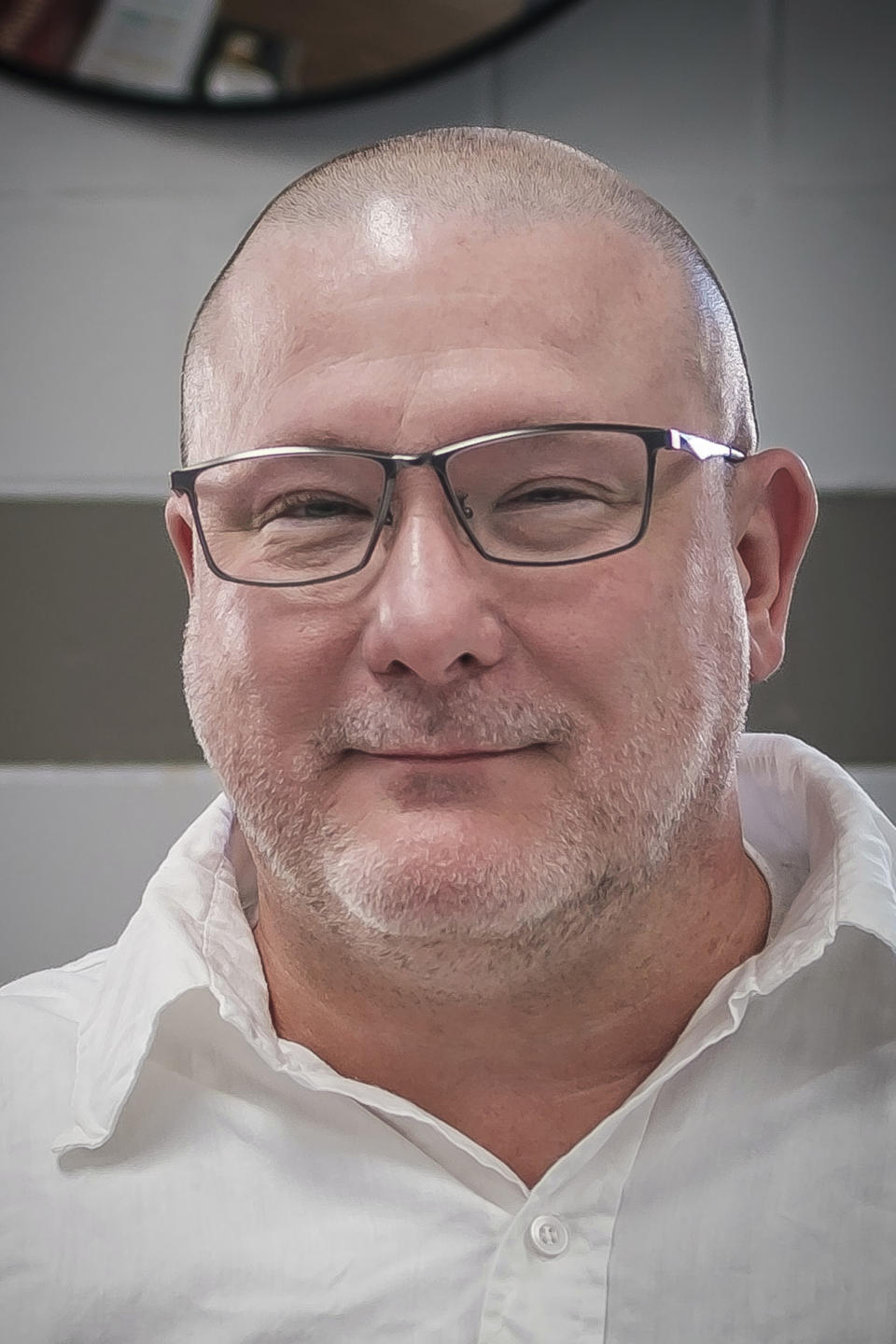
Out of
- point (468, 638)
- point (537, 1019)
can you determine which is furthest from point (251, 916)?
point (468, 638)

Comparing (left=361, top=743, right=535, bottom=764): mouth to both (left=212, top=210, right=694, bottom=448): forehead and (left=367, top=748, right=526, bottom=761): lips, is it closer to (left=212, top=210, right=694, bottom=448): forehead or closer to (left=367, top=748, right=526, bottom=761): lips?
(left=367, top=748, right=526, bottom=761): lips

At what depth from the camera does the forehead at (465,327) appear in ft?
2.79

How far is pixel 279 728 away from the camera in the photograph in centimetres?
87

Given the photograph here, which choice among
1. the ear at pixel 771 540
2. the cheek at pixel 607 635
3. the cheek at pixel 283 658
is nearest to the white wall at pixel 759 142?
the ear at pixel 771 540

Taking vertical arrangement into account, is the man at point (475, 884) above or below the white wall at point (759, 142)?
A: below

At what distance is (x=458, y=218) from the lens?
2.92 feet

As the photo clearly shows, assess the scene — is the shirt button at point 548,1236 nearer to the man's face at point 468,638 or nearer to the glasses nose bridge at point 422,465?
the man's face at point 468,638

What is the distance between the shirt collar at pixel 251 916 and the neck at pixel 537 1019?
0.12 feet

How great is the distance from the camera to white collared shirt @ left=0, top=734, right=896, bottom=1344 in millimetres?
803

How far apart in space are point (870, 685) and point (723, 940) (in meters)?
0.47

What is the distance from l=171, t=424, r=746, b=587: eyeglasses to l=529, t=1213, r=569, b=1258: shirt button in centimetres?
46

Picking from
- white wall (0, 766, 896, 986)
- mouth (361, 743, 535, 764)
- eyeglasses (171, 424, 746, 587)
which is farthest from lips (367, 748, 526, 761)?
white wall (0, 766, 896, 986)

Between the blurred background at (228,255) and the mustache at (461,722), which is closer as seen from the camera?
the mustache at (461,722)

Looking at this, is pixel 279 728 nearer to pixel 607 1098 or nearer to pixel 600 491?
pixel 600 491
